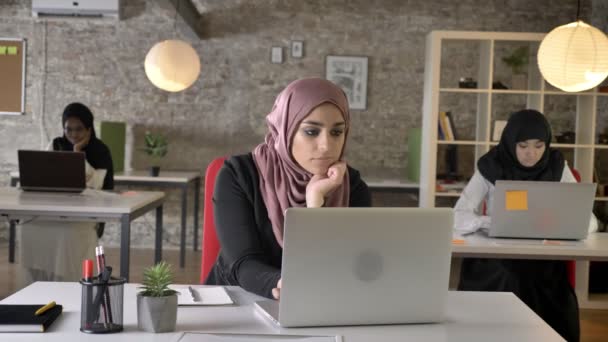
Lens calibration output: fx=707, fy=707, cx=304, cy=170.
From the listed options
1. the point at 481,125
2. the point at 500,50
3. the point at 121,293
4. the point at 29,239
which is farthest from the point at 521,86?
the point at 121,293

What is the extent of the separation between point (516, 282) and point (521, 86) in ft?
8.93

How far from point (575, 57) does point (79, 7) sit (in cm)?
473

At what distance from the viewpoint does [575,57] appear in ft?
14.2

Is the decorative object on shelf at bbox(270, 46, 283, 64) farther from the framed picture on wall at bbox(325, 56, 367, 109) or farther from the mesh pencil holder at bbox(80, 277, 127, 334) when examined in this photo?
the mesh pencil holder at bbox(80, 277, 127, 334)

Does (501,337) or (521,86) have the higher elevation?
(521,86)

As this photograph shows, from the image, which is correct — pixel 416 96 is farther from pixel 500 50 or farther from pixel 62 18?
pixel 62 18

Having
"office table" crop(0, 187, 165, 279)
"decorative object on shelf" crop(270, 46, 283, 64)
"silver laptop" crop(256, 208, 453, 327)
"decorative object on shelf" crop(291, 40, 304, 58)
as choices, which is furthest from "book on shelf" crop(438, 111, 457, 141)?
"silver laptop" crop(256, 208, 453, 327)

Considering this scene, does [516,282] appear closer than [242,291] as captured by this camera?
No

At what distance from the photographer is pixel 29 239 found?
167 inches

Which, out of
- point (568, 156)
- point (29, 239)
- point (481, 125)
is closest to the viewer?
point (29, 239)

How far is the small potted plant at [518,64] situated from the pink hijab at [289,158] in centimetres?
385

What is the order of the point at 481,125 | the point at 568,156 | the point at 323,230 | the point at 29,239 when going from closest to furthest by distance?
the point at 323,230 < the point at 29,239 < the point at 481,125 < the point at 568,156

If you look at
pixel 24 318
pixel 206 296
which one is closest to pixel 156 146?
pixel 206 296

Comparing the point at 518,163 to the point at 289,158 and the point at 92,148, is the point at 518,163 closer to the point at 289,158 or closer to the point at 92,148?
the point at 289,158
